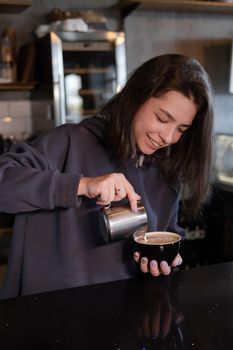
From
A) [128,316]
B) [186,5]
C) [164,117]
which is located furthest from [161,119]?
[186,5]

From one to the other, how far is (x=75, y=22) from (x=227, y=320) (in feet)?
7.16

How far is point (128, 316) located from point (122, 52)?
2.16 meters

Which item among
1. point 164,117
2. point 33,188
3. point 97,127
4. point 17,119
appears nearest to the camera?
point 33,188

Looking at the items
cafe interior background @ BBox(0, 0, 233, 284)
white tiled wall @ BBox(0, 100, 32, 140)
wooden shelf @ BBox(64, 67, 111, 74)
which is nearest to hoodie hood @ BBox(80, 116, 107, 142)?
cafe interior background @ BBox(0, 0, 233, 284)

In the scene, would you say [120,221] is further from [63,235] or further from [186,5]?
[186,5]

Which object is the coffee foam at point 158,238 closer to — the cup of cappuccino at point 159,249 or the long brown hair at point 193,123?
the cup of cappuccino at point 159,249

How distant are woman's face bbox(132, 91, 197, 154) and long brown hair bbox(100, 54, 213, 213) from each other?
0.04 feet

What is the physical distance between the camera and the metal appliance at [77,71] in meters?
2.52

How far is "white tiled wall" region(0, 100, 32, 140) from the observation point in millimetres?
2826

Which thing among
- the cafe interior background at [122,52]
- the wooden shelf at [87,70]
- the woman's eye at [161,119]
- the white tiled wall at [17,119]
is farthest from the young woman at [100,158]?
Answer: the white tiled wall at [17,119]

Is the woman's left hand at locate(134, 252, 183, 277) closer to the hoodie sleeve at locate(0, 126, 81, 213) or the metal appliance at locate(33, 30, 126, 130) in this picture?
the hoodie sleeve at locate(0, 126, 81, 213)

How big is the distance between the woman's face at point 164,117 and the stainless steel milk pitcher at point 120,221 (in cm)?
19

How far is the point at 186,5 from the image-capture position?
2.94m

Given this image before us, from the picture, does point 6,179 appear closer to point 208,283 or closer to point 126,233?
point 126,233
